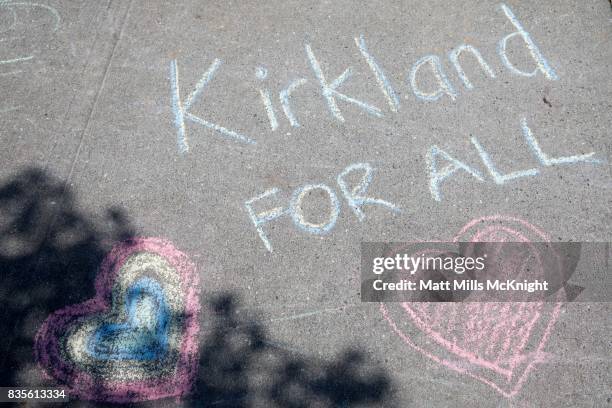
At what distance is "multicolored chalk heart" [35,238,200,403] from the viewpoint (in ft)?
9.45

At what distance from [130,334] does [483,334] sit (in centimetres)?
205

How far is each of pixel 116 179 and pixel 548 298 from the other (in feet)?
9.53

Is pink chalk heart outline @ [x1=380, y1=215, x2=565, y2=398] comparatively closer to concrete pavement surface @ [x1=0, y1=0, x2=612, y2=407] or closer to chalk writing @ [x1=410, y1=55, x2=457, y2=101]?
concrete pavement surface @ [x1=0, y1=0, x2=612, y2=407]

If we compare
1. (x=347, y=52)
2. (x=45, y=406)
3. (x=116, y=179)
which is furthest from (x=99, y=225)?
(x=347, y=52)

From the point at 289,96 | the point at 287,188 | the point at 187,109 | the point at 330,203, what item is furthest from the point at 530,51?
the point at 187,109

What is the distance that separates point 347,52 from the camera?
4.17 meters

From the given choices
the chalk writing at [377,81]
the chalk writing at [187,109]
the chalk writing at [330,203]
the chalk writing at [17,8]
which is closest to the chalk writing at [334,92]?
the chalk writing at [377,81]

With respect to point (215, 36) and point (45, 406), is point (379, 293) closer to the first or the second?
point (45, 406)

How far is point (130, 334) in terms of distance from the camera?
9.86ft

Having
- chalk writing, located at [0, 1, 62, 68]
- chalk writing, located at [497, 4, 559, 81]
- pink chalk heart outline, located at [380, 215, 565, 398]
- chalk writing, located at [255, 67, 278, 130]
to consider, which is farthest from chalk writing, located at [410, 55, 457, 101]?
chalk writing, located at [0, 1, 62, 68]

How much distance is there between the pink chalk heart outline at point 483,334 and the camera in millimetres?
2908

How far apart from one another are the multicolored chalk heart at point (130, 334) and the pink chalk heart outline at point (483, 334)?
1206 mm

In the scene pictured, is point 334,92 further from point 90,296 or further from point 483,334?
point 90,296

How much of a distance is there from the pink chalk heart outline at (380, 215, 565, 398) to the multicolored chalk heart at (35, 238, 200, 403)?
121 centimetres
